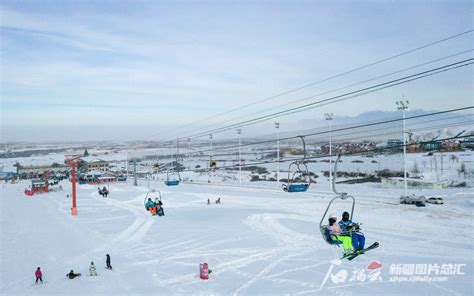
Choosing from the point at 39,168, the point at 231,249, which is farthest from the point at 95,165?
the point at 231,249

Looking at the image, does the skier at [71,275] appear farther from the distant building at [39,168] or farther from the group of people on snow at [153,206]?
the distant building at [39,168]

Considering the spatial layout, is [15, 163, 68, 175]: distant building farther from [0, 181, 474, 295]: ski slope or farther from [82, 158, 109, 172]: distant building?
[0, 181, 474, 295]: ski slope

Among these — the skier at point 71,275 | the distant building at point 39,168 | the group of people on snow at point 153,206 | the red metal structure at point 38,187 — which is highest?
the distant building at point 39,168

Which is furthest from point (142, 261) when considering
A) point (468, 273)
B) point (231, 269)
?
point (468, 273)

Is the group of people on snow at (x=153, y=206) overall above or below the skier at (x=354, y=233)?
below

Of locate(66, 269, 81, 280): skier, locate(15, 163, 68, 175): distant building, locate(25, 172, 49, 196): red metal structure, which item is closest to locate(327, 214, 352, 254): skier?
locate(66, 269, 81, 280): skier

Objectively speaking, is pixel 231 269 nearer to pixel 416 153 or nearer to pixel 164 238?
pixel 164 238

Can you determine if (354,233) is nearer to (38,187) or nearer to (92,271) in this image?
(92,271)

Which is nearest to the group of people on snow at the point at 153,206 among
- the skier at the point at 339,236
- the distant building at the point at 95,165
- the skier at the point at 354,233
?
the skier at the point at 339,236
